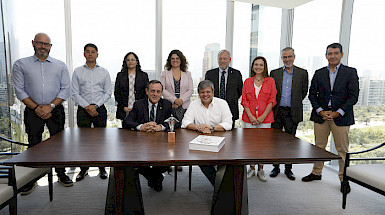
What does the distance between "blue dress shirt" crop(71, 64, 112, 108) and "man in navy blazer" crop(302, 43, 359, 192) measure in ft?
9.69

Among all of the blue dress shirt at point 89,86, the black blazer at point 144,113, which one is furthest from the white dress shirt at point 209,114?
the blue dress shirt at point 89,86

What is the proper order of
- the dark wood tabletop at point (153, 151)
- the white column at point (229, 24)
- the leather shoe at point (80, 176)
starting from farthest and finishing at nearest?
the white column at point (229, 24) → the leather shoe at point (80, 176) → the dark wood tabletop at point (153, 151)

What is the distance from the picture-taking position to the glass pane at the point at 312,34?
13.7 ft

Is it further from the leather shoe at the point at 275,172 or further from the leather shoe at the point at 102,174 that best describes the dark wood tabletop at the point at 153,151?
the leather shoe at the point at 275,172

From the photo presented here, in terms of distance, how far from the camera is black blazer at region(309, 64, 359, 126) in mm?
3146

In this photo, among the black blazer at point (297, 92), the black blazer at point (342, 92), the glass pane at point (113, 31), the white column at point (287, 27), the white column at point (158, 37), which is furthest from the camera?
the white column at point (287, 27)

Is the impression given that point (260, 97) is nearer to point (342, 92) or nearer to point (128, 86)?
point (342, 92)

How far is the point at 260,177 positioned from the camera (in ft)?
11.6

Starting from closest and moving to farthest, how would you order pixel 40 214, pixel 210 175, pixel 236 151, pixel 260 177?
pixel 236 151, pixel 40 214, pixel 210 175, pixel 260 177

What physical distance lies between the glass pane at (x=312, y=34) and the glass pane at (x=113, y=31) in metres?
2.80

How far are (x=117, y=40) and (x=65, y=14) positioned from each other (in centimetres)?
92

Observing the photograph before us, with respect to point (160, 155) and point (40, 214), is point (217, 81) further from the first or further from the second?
point (40, 214)

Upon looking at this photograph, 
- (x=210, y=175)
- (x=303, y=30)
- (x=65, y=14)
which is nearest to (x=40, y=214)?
(x=210, y=175)

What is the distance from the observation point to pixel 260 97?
3.44 m
